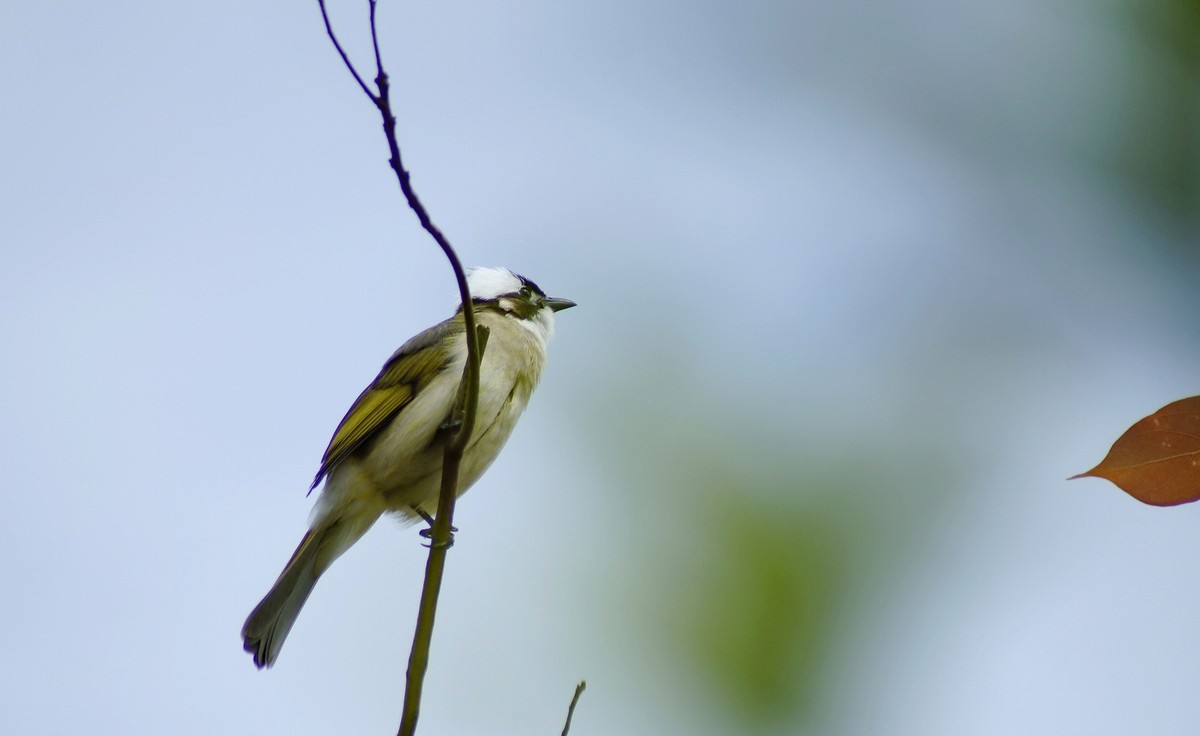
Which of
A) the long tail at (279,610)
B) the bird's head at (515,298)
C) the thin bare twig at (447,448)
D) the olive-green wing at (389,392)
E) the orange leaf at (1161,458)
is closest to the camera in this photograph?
the orange leaf at (1161,458)

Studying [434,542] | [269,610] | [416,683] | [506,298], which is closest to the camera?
[416,683]

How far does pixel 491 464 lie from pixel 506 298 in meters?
1.22

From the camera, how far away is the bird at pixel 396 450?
161 inches

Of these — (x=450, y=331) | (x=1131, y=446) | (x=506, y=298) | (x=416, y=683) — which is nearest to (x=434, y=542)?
(x=416, y=683)

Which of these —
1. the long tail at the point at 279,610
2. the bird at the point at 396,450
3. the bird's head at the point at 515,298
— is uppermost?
the bird's head at the point at 515,298

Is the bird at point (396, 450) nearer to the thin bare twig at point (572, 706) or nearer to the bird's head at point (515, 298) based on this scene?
the bird's head at point (515, 298)

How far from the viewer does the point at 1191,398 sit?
183 centimetres

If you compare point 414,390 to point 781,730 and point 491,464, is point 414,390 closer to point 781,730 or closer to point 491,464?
point 491,464

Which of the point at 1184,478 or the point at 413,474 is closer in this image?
the point at 1184,478

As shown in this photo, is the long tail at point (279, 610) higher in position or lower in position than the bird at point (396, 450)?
lower

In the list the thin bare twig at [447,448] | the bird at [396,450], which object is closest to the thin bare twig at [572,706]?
the thin bare twig at [447,448]

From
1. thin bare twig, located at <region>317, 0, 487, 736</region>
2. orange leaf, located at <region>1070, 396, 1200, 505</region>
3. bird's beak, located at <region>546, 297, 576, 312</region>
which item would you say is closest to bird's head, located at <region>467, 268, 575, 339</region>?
bird's beak, located at <region>546, 297, 576, 312</region>

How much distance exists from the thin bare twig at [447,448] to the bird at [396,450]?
57.4 inches

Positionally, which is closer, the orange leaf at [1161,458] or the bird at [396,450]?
the orange leaf at [1161,458]
